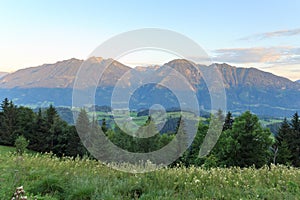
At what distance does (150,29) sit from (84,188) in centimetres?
518

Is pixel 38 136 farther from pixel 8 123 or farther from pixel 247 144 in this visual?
pixel 247 144

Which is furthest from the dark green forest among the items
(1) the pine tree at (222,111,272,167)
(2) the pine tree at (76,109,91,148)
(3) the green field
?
(3) the green field

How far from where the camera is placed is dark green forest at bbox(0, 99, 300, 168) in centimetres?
4291

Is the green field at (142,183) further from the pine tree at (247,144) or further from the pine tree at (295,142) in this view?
the pine tree at (295,142)

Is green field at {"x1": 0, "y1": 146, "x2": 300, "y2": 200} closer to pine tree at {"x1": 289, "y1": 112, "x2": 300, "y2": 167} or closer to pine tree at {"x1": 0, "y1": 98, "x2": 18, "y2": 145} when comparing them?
pine tree at {"x1": 289, "y1": 112, "x2": 300, "y2": 167}

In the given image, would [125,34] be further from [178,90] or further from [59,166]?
[59,166]

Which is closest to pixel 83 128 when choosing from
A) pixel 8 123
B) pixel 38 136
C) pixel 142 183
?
pixel 142 183

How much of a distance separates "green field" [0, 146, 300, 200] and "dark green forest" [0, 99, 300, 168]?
13.2 m

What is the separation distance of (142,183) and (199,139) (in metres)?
46.4

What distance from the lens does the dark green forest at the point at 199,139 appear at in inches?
1689

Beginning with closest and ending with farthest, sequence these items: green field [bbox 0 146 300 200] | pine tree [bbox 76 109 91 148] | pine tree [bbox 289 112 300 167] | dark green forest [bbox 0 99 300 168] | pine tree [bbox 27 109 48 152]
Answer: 1. green field [bbox 0 146 300 200]
2. pine tree [bbox 76 109 91 148]
3. dark green forest [bbox 0 99 300 168]
4. pine tree [bbox 289 112 300 167]
5. pine tree [bbox 27 109 48 152]

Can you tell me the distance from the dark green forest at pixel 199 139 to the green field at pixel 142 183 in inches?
518

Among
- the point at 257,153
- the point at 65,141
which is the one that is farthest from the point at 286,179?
the point at 65,141

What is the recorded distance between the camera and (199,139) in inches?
2057
